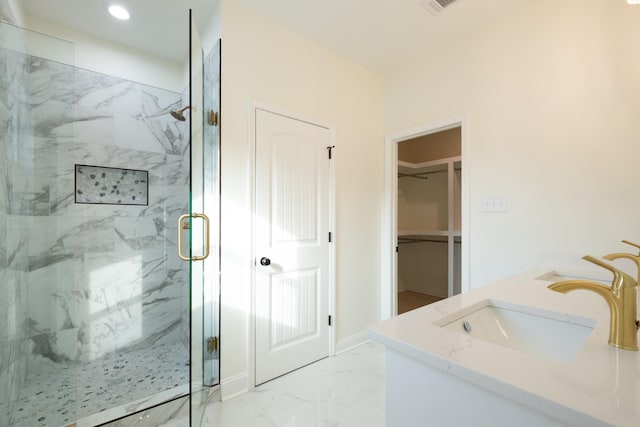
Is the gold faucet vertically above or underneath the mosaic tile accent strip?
underneath

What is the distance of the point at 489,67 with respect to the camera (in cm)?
217

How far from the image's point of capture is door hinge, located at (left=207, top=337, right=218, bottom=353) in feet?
6.07

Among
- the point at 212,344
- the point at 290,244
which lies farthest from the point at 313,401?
the point at 290,244

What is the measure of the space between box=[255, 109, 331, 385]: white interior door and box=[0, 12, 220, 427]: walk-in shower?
26.6 inches

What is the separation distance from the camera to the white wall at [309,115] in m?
1.95

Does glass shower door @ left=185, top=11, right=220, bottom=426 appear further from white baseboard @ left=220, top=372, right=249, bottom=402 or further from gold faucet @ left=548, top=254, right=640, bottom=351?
gold faucet @ left=548, top=254, right=640, bottom=351

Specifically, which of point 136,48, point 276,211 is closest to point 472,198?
point 276,211

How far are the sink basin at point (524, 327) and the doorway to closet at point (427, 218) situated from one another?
108 inches

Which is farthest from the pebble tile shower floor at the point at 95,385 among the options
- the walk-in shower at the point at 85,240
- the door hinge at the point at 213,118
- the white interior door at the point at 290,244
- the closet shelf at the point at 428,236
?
the closet shelf at the point at 428,236

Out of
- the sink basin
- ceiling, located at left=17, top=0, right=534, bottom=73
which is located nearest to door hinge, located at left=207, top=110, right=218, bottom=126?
ceiling, located at left=17, top=0, right=534, bottom=73

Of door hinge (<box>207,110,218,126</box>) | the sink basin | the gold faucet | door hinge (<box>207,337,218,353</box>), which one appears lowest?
door hinge (<box>207,337,218,353</box>)

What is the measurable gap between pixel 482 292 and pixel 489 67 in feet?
6.23

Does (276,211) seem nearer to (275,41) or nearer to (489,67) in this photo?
(275,41)

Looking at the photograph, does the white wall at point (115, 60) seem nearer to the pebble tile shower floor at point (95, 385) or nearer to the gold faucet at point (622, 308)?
the pebble tile shower floor at point (95, 385)
